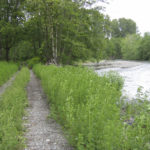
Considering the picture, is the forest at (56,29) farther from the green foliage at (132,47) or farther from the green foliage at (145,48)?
the green foliage at (132,47)

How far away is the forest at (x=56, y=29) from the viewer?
1593 cm

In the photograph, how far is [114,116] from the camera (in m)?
2.84

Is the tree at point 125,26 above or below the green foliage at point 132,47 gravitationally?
above

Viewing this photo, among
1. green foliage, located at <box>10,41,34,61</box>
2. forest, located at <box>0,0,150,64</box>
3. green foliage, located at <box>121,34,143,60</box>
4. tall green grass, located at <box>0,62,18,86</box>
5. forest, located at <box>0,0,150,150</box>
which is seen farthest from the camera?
green foliage, located at <box>121,34,143,60</box>

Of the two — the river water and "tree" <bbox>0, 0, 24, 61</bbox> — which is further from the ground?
"tree" <bbox>0, 0, 24, 61</bbox>

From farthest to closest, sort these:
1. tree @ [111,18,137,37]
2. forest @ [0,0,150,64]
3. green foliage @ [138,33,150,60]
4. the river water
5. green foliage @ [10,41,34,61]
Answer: tree @ [111,18,137,37], green foliage @ [138,33,150,60], green foliage @ [10,41,34,61], forest @ [0,0,150,64], the river water

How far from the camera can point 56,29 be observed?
1656 centimetres

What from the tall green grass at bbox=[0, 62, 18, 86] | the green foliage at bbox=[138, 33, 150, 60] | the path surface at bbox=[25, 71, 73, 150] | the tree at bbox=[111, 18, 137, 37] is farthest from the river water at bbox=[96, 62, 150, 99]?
the tree at bbox=[111, 18, 137, 37]

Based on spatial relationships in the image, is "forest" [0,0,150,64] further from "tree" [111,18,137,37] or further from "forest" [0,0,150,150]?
"tree" [111,18,137,37]

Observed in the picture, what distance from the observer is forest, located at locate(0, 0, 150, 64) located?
15.9m

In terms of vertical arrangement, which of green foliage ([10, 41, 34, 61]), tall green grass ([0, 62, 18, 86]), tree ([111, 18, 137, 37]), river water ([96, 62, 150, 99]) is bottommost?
river water ([96, 62, 150, 99])

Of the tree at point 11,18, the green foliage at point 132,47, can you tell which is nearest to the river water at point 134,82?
the tree at point 11,18

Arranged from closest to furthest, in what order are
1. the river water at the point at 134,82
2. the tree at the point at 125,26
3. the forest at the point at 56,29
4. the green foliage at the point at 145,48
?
the river water at the point at 134,82
the forest at the point at 56,29
the green foliage at the point at 145,48
the tree at the point at 125,26

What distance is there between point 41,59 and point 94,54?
8725 millimetres
